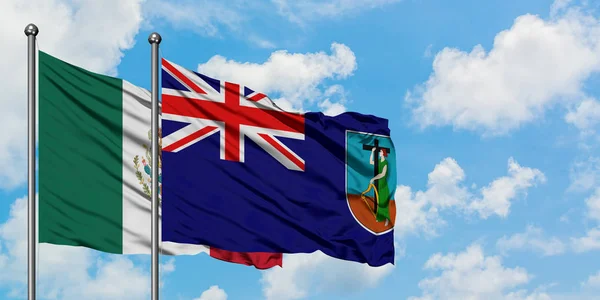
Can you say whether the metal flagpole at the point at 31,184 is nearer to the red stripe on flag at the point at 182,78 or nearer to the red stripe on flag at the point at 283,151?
the red stripe on flag at the point at 182,78

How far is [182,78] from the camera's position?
57.7 feet

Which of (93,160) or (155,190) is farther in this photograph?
(93,160)

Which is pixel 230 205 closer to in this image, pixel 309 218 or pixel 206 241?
pixel 206 241

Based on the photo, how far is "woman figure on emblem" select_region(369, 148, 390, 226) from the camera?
20.8m

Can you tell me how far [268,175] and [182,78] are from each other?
2496 millimetres

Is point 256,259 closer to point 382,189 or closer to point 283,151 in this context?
point 283,151

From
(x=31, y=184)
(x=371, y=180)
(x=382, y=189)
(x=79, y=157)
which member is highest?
(x=371, y=180)

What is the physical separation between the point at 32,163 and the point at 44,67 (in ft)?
5.84

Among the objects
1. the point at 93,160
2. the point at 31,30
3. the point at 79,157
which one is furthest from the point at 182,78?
the point at 31,30

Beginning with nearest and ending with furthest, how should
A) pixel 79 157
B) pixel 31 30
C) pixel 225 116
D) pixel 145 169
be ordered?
pixel 31 30
pixel 79 157
pixel 145 169
pixel 225 116

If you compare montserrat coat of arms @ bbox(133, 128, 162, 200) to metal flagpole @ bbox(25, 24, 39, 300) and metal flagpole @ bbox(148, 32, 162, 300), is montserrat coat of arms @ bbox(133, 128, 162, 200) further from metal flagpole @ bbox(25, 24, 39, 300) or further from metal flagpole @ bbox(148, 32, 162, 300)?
metal flagpole @ bbox(25, 24, 39, 300)

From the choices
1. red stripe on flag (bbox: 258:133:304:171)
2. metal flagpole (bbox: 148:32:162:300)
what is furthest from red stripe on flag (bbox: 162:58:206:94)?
red stripe on flag (bbox: 258:133:304:171)

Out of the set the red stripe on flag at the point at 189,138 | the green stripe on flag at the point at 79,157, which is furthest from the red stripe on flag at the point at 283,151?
the green stripe on flag at the point at 79,157

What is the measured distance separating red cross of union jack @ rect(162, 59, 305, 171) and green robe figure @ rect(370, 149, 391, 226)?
2076 mm
